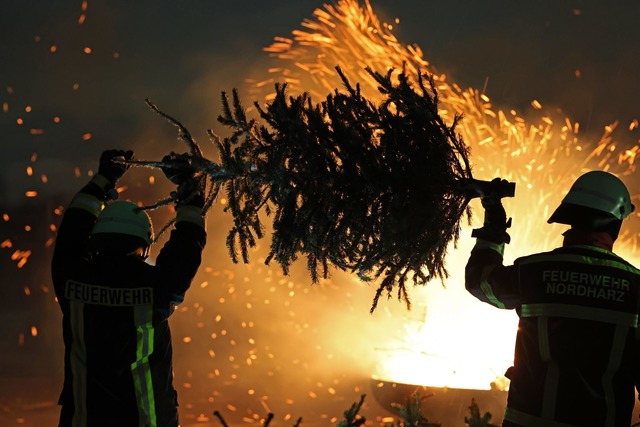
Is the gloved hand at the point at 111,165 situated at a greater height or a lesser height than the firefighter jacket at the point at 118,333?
greater

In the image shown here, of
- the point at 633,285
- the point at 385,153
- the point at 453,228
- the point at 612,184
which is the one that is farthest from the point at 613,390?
the point at 385,153

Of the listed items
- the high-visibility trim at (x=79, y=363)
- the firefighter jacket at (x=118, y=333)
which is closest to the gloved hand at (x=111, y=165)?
the firefighter jacket at (x=118, y=333)

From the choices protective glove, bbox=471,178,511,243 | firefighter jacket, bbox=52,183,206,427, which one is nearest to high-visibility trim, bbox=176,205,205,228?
firefighter jacket, bbox=52,183,206,427

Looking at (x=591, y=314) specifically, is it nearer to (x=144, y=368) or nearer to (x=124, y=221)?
(x=144, y=368)

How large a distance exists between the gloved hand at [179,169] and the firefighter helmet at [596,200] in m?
2.70

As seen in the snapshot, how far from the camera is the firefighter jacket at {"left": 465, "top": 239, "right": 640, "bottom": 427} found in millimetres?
4746

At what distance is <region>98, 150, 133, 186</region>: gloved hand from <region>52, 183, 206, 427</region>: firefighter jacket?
2.80 ft

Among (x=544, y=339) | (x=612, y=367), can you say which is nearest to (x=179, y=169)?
→ (x=544, y=339)

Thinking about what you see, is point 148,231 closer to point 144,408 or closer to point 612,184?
point 144,408

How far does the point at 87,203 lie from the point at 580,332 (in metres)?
3.50

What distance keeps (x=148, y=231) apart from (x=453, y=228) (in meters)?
2.25

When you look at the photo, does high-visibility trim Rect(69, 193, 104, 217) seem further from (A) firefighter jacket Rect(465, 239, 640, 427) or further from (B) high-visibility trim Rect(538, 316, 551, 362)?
(B) high-visibility trim Rect(538, 316, 551, 362)

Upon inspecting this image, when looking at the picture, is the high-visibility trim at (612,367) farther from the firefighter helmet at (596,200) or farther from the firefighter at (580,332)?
the firefighter helmet at (596,200)

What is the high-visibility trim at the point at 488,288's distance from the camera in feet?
17.2
